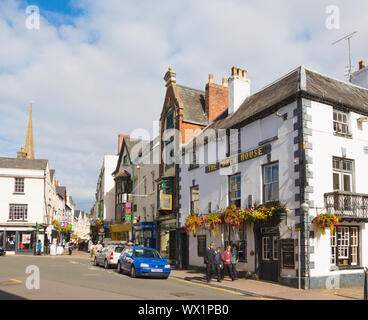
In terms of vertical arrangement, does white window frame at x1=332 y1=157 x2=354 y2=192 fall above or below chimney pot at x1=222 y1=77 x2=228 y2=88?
below

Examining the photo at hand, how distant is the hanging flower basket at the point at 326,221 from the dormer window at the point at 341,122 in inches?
162

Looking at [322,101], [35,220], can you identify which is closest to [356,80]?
[322,101]

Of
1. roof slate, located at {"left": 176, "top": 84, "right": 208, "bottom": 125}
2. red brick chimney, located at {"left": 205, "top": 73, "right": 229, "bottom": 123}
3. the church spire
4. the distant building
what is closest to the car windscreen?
roof slate, located at {"left": 176, "top": 84, "right": 208, "bottom": 125}

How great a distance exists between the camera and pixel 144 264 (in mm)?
18469

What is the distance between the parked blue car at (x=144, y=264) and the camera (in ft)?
60.5

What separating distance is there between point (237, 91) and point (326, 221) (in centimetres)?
1087

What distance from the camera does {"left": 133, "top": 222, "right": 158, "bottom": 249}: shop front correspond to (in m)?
32.0

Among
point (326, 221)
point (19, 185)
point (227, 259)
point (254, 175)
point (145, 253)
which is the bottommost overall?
point (227, 259)

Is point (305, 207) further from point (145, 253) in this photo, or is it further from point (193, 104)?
point (193, 104)

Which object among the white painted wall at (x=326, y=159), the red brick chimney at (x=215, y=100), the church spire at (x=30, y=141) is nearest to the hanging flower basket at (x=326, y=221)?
the white painted wall at (x=326, y=159)

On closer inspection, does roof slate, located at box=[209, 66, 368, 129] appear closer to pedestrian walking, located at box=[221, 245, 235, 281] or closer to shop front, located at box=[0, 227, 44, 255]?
pedestrian walking, located at box=[221, 245, 235, 281]

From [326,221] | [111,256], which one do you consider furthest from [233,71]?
[111,256]

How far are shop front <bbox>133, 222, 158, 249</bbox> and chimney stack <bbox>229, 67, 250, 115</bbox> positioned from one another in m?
12.3

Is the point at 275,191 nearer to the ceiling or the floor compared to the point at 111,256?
nearer to the ceiling
